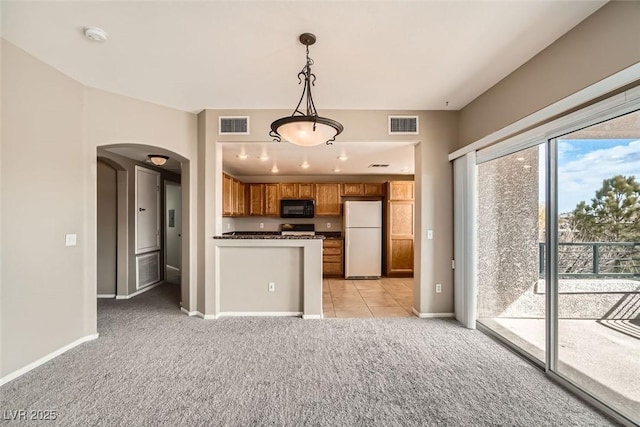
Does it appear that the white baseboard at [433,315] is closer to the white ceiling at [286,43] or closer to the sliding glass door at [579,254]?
the sliding glass door at [579,254]

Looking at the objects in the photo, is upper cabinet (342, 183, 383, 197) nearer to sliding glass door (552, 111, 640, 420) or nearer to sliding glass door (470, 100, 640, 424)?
sliding glass door (470, 100, 640, 424)

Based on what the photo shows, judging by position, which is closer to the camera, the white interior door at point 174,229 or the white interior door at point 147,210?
the white interior door at point 147,210

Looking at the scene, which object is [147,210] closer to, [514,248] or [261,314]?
[261,314]

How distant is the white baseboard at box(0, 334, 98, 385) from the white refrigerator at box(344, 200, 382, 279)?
452 cm

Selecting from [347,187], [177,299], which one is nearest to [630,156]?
[347,187]

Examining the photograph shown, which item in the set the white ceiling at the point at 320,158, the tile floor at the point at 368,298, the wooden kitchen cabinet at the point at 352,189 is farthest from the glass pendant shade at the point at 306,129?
the wooden kitchen cabinet at the point at 352,189

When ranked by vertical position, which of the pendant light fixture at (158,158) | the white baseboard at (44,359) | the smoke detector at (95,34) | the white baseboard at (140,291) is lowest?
the white baseboard at (140,291)

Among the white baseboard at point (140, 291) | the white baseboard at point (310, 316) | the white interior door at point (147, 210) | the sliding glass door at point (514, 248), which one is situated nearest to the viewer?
the sliding glass door at point (514, 248)

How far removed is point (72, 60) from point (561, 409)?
4.86 metres

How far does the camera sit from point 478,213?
3480 mm

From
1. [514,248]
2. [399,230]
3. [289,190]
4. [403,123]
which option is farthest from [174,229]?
[514,248]

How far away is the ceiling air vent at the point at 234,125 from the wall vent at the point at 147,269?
2.91 metres

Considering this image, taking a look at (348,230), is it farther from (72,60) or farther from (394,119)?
(72,60)

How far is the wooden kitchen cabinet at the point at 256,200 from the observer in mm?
6633
